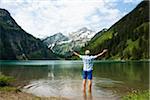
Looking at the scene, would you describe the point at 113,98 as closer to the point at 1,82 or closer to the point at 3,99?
the point at 3,99

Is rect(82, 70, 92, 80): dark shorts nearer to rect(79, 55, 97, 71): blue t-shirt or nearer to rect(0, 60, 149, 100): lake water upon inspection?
rect(79, 55, 97, 71): blue t-shirt

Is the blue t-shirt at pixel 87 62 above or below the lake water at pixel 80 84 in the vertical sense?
above

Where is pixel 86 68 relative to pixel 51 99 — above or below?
above

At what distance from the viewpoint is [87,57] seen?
21.3 meters

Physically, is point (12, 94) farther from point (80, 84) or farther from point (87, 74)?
point (80, 84)

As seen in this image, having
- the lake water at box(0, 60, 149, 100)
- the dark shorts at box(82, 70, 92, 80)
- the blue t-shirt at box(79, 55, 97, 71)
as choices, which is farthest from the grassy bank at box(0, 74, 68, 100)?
the blue t-shirt at box(79, 55, 97, 71)

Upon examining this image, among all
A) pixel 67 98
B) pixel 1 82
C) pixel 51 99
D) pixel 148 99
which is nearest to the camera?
pixel 148 99

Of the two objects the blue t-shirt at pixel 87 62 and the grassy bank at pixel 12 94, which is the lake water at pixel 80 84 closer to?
the grassy bank at pixel 12 94

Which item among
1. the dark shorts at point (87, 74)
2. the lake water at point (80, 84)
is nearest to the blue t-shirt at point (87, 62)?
the dark shorts at point (87, 74)

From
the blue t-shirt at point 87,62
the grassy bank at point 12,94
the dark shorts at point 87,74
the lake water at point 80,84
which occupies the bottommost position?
the lake water at point 80,84

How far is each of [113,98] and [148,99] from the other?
413cm

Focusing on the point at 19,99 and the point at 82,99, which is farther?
the point at 82,99

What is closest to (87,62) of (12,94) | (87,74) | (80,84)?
(87,74)

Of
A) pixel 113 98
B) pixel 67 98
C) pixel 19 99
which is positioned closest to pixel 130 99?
pixel 113 98
